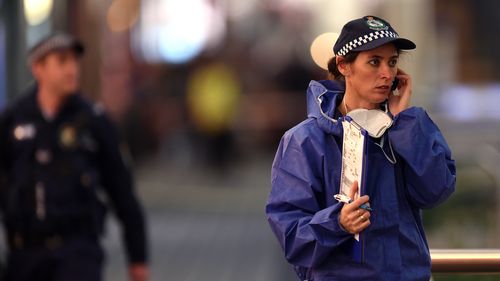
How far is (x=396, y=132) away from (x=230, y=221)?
39.3ft

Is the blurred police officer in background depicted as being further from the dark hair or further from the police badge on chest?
the dark hair

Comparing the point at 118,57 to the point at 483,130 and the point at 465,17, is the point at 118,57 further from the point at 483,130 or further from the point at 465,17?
the point at 483,130

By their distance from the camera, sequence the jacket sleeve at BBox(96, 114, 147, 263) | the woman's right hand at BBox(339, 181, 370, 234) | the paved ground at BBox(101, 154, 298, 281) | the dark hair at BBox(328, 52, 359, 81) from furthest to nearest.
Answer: the paved ground at BBox(101, 154, 298, 281), the jacket sleeve at BBox(96, 114, 147, 263), the dark hair at BBox(328, 52, 359, 81), the woman's right hand at BBox(339, 181, 370, 234)

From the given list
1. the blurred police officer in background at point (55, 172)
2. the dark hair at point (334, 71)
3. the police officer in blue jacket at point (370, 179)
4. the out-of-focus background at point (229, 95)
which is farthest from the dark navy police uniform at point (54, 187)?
the police officer in blue jacket at point (370, 179)

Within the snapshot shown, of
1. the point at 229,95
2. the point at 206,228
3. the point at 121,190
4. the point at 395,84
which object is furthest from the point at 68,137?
the point at 229,95

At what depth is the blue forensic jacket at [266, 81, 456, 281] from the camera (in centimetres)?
409

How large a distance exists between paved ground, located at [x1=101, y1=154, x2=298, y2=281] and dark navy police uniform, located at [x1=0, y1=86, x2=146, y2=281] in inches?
178

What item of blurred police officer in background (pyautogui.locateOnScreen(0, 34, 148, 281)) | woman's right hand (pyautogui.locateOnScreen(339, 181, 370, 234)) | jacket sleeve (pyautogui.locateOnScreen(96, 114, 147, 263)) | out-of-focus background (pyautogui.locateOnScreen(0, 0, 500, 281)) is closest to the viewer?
woman's right hand (pyautogui.locateOnScreen(339, 181, 370, 234))

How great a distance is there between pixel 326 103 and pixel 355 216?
509mm

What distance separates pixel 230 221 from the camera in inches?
633

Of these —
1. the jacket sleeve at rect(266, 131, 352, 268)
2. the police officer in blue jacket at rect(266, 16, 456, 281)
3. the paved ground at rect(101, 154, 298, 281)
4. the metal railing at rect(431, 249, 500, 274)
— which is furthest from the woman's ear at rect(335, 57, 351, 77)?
the paved ground at rect(101, 154, 298, 281)

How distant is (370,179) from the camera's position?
4.14 m

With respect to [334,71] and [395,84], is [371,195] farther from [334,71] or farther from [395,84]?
[334,71]

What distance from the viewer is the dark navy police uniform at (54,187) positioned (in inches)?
258
